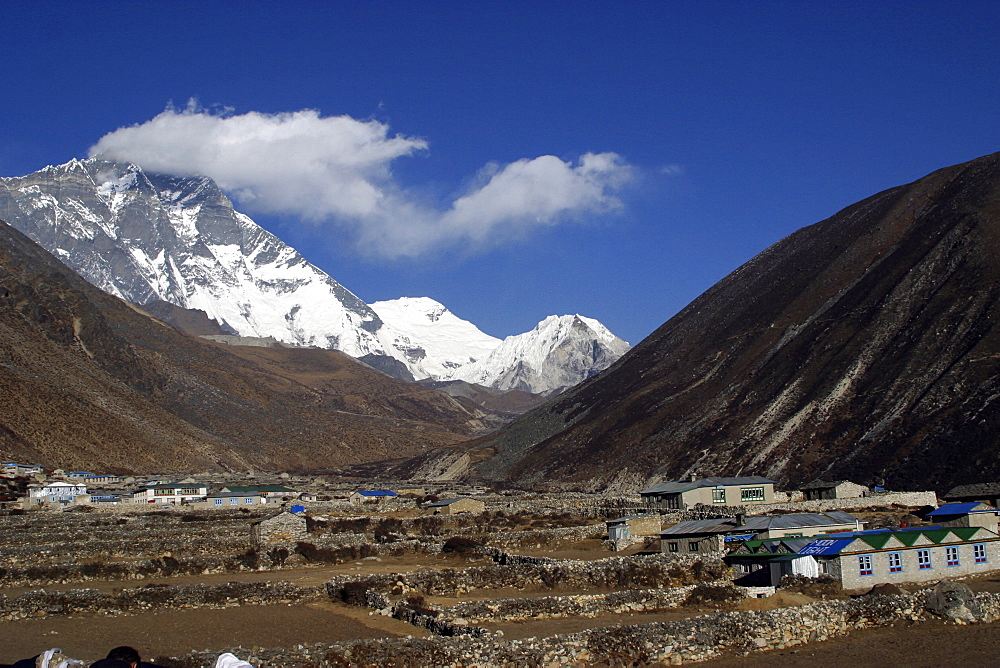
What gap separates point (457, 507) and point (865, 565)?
36614 mm

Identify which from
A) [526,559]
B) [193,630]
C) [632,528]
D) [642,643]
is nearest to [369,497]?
[632,528]

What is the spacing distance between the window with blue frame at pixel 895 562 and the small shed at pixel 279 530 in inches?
1051

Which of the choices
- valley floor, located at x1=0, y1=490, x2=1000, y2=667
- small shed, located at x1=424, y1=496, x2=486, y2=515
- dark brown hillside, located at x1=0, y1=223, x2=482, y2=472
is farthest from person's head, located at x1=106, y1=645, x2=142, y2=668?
dark brown hillside, located at x1=0, y1=223, x2=482, y2=472

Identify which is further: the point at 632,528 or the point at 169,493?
the point at 169,493

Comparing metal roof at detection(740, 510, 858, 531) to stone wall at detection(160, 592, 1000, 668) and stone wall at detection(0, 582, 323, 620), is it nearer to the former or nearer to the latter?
stone wall at detection(160, 592, 1000, 668)

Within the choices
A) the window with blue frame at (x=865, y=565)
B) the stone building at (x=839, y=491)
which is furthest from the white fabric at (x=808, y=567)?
the stone building at (x=839, y=491)

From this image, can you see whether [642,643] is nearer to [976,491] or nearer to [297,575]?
[297,575]

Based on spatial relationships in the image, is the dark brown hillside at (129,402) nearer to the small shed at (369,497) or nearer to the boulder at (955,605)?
the small shed at (369,497)

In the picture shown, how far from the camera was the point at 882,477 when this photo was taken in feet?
217

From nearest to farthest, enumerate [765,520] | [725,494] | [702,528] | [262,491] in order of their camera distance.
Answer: [702,528]
[765,520]
[725,494]
[262,491]

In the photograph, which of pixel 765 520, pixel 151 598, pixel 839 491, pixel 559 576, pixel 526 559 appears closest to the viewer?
pixel 151 598

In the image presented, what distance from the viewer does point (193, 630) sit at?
81.7ft

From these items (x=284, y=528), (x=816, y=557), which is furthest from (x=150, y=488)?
(x=816, y=557)

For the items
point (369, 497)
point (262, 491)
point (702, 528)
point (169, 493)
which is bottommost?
point (369, 497)
